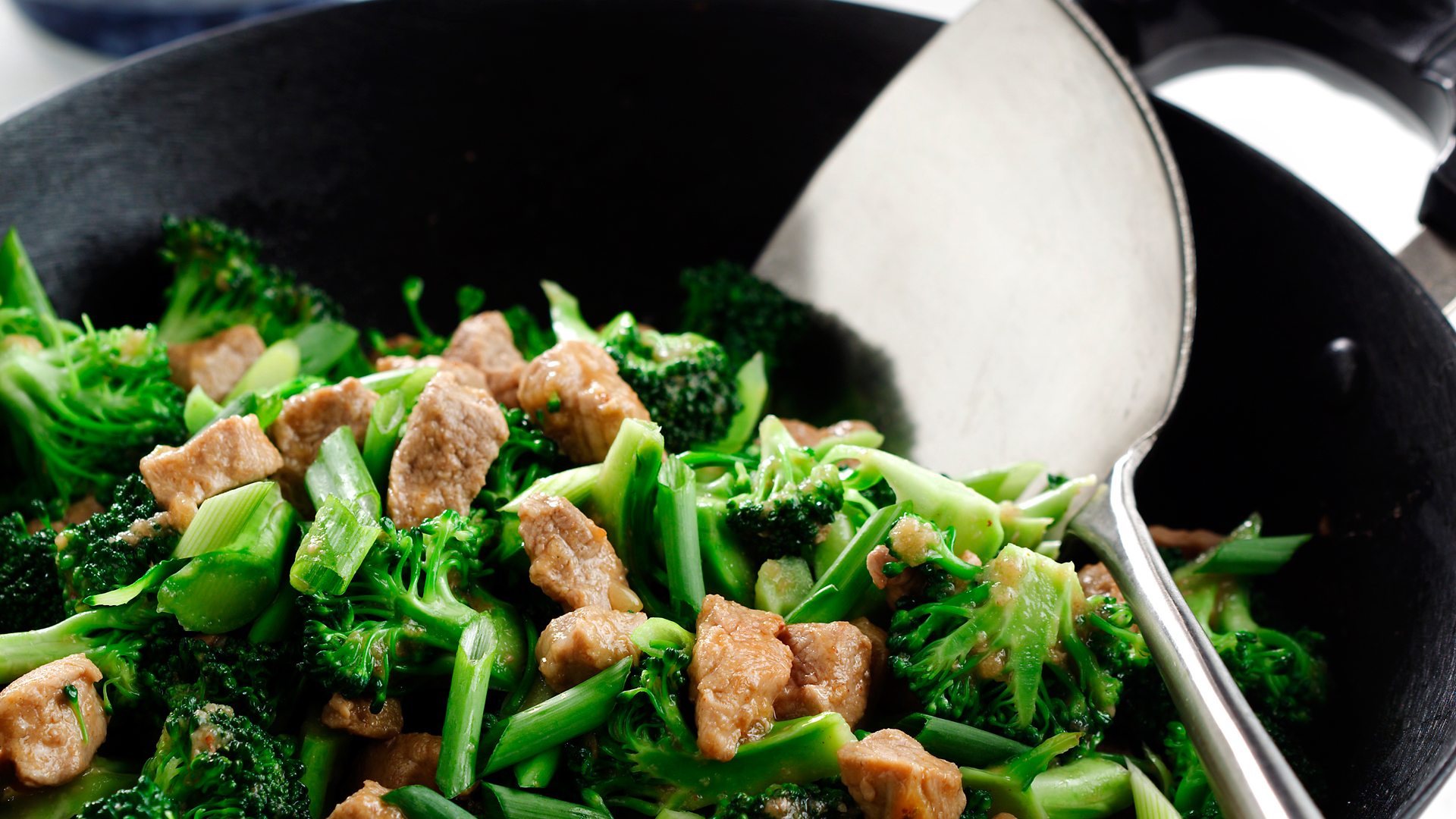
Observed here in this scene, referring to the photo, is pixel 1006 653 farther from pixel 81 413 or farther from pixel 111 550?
pixel 81 413

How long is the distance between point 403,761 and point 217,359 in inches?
45.3

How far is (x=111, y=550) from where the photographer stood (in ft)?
4.85

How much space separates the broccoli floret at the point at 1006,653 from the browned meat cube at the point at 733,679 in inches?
7.4

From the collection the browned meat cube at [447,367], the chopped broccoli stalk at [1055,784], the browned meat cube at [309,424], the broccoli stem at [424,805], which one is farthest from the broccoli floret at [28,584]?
the chopped broccoli stalk at [1055,784]

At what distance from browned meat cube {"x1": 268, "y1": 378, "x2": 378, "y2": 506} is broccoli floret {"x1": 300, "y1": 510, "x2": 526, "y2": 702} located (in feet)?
1.10

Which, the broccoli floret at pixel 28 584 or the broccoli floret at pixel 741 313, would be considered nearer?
the broccoli floret at pixel 28 584

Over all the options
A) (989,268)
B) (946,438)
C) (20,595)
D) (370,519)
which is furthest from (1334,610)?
(20,595)

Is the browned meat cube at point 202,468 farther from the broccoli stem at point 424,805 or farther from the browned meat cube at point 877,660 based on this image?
the browned meat cube at point 877,660

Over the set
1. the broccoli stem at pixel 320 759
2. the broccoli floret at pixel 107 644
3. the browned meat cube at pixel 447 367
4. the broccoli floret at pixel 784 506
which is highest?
the broccoli floret at pixel 784 506

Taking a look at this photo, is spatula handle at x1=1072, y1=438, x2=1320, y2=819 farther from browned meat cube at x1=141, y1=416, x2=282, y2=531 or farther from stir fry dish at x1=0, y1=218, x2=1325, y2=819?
browned meat cube at x1=141, y1=416, x2=282, y2=531

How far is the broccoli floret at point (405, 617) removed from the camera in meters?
1.36

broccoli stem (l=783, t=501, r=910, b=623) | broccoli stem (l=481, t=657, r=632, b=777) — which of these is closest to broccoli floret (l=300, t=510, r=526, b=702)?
broccoli stem (l=481, t=657, r=632, b=777)

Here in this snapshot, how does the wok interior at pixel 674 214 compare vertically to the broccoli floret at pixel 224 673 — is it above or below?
above

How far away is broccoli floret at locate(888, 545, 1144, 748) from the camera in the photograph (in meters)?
1.46
